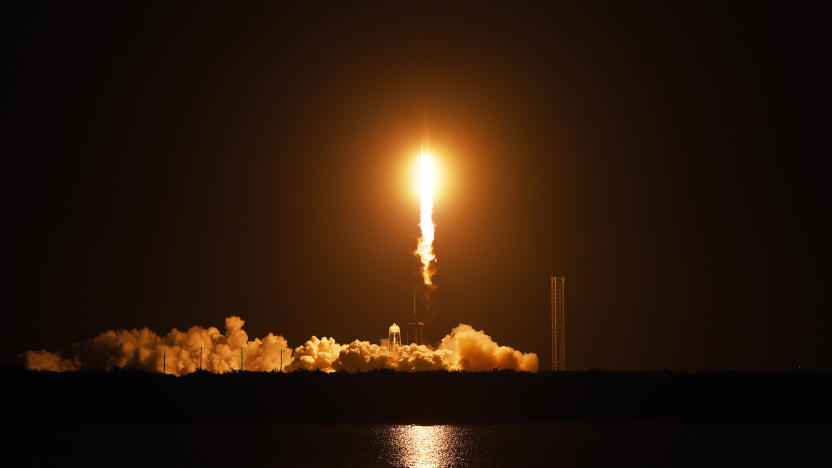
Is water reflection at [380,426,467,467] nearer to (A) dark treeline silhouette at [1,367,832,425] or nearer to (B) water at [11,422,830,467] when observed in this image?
(B) water at [11,422,830,467]

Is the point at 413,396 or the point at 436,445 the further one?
the point at 413,396

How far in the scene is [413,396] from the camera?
9825cm

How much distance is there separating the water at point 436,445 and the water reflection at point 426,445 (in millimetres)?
64

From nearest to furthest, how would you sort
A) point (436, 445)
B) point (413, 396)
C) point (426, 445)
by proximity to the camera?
point (436, 445)
point (426, 445)
point (413, 396)

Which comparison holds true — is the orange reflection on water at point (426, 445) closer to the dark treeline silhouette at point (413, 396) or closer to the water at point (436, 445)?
the water at point (436, 445)

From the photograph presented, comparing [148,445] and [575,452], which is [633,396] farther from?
[148,445]

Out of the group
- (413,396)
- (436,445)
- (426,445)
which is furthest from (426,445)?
(413,396)

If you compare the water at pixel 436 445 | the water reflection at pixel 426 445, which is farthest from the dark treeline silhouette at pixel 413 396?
the water reflection at pixel 426 445

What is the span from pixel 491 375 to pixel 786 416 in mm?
24264

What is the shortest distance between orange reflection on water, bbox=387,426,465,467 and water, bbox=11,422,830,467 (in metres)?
0.06

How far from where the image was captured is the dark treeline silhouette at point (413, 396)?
9531cm

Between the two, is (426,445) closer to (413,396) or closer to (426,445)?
(426,445)

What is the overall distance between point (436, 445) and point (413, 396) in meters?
20.8

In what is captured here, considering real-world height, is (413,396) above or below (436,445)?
above
